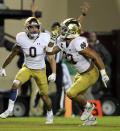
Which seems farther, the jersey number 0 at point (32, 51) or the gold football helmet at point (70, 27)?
the jersey number 0 at point (32, 51)

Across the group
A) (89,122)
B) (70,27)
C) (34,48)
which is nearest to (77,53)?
(70,27)

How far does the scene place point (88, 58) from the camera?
1076cm

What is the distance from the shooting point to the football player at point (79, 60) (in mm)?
10539

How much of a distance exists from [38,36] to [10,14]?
2.69 meters

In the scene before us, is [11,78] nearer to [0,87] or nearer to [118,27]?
[0,87]

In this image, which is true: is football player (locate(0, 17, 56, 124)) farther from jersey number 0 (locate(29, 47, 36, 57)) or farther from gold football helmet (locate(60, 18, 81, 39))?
gold football helmet (locate(60, 18, 81, 39))

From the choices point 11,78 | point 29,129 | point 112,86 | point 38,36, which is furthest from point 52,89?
point 29,129

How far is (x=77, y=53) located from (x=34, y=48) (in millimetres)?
728

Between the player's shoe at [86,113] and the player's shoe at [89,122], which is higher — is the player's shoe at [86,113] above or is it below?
above

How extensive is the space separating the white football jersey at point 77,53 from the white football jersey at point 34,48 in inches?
15.1

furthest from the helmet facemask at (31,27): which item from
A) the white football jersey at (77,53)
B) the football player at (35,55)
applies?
the white football jersey at (77,53)

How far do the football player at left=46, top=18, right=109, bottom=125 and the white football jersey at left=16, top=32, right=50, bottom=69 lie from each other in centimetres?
20

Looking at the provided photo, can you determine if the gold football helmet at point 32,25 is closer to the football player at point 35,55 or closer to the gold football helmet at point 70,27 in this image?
the football player at point 35,55

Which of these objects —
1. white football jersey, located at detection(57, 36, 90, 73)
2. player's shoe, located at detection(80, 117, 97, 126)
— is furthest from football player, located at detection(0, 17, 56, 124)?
player's shoe, located at detection(80, 117, 97, 126)
